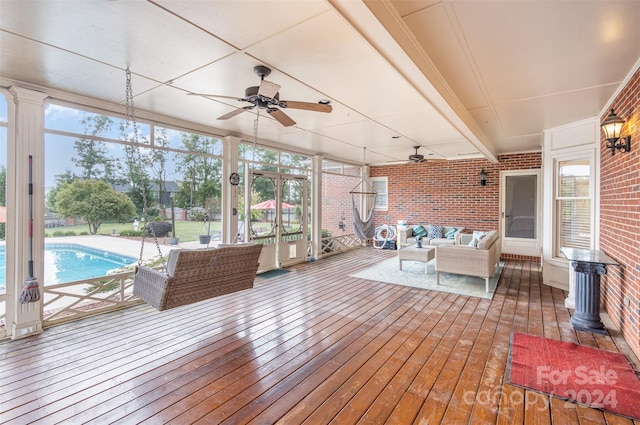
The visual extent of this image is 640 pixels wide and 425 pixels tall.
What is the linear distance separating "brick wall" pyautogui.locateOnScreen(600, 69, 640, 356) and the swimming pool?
584 cm

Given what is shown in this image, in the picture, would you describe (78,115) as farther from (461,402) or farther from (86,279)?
(461,402)

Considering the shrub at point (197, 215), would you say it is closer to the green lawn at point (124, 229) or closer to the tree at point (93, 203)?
the green lawn at point (124, 229)

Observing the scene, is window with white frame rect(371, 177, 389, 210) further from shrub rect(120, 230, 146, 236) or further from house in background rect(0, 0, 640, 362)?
shrub rect(120, 230, 146, 236)

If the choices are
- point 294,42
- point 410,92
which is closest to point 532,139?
point 410,92

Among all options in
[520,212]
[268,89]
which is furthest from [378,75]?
[520,212]

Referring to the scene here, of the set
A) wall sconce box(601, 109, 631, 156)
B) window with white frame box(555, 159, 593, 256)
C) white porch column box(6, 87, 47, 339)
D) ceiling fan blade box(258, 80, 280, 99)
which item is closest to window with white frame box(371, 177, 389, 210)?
window with white frame box(555, 159, 593, 256)

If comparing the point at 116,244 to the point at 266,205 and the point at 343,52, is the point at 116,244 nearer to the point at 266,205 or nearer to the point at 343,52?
the point at 266,205

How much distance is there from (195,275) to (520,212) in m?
7.60

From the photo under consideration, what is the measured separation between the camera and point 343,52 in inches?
97.0

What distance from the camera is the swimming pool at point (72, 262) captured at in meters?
3.43

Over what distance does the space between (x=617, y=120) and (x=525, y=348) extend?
2.49 m

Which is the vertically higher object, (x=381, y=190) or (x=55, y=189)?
(x=381, y=190)

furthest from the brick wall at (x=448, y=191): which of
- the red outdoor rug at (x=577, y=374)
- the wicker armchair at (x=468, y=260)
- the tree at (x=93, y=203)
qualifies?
the tree at (x=93, y=203)

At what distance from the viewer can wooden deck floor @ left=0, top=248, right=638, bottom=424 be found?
2.00 metres
